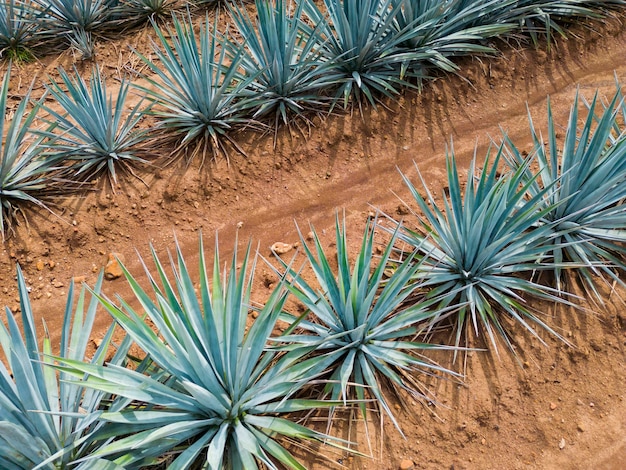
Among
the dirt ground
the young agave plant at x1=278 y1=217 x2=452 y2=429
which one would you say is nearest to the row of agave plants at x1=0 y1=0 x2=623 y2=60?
the dirt ground

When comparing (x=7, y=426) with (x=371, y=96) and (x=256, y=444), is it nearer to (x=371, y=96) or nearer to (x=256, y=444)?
(x=256, y=444)

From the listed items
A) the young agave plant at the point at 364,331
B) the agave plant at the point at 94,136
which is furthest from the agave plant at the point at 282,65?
the young agave plant at the point at 364,331

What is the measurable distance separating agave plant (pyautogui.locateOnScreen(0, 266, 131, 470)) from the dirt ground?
0.89 metres

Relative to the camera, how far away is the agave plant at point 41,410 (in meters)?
1.94

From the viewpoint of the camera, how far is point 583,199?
9.30ft

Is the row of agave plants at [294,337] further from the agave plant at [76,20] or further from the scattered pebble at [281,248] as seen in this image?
the agave plant at [76,20]

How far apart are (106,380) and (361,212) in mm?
2017

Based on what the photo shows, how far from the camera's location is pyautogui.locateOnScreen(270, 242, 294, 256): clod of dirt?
3.25m

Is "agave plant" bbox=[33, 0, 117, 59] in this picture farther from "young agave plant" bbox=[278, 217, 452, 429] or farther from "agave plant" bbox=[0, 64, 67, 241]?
"young agave plant" bbox=[278, 217, 452, 429]

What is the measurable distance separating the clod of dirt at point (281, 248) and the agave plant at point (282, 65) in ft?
3.19

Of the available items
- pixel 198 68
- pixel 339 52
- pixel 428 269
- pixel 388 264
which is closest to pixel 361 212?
pixel 388 264

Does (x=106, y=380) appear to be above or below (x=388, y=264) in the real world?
below

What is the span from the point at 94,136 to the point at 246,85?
1.15 metres

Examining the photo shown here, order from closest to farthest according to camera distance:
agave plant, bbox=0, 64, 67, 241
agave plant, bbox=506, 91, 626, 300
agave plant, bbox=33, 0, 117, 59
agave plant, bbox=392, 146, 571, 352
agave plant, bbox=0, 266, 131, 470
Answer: agave plant, bbox=0, 266, 131, 470 → agave plant, bbox=392, 146, 571, 352 → agave plant, bbox=506, 91, 626, 300 → agave plant, bbox=0, 64, 67, 241 → agave plant, bbox=33, 0, 117, 59
